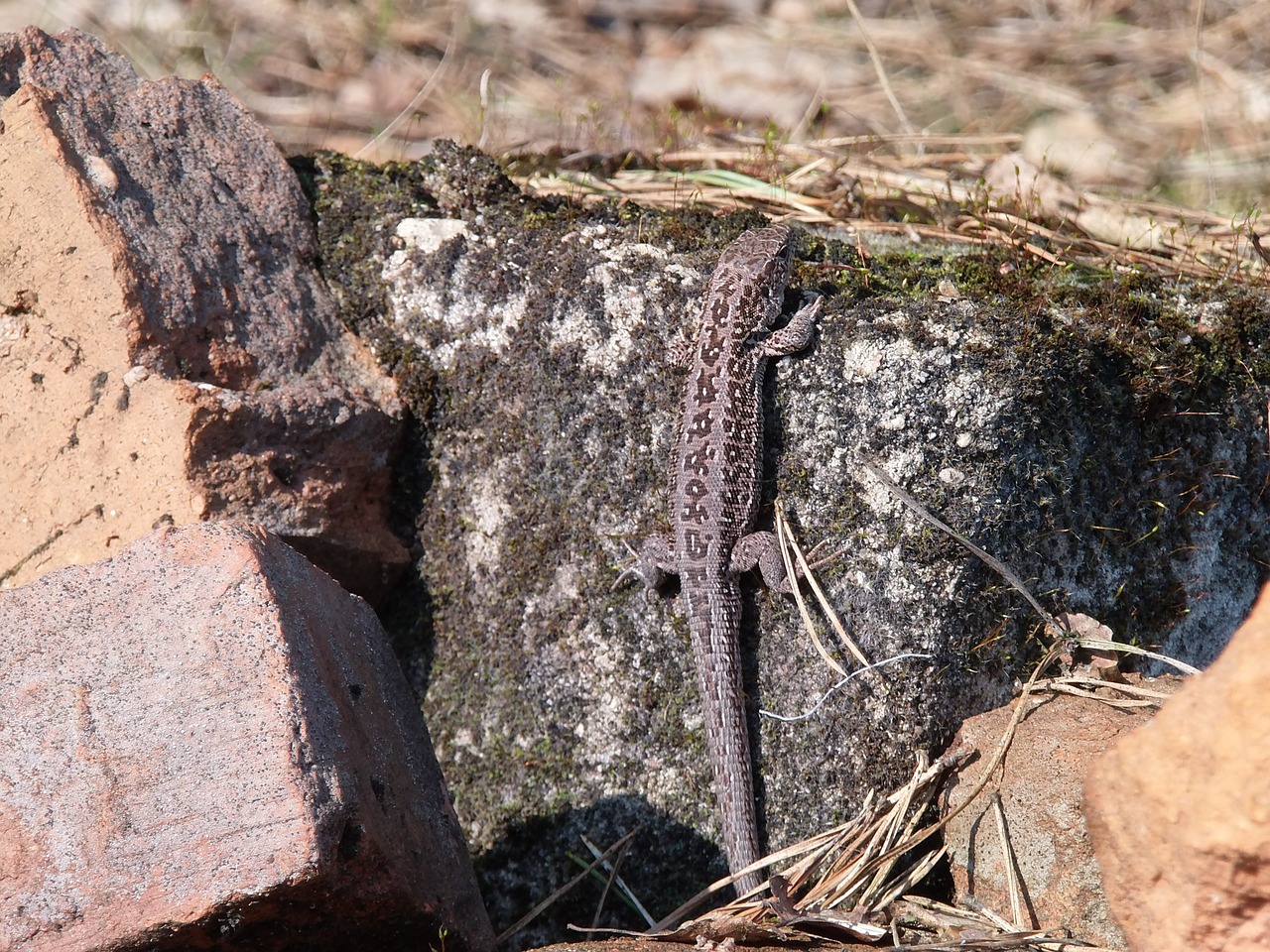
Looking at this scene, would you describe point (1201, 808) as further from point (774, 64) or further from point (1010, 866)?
point (774, 64)

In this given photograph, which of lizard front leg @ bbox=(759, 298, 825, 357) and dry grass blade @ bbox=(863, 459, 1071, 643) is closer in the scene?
dry grass blade @ bbox=(863, 459, 1071, 643)

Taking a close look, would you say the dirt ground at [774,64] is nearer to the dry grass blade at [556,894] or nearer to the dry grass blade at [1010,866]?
the dry grass blade at [556,894]

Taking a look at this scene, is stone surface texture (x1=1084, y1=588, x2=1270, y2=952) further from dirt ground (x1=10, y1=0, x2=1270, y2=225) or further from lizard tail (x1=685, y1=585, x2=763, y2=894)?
dirt ground (x1=10, y1=0, x2=1270, y2=225)

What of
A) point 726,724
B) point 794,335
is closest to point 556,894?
point 726,724

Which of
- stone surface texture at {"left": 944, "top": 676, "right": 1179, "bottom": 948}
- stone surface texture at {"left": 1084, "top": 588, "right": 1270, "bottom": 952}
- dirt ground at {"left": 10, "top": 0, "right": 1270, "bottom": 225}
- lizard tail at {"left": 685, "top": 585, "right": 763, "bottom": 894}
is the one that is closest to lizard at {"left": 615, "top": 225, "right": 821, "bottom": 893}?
lizard tail at {"left": 685, "top": 585, "right": 763, "bottom": 894}

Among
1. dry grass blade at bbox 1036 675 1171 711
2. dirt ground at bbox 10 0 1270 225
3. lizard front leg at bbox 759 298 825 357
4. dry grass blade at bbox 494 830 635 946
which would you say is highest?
dirt ground at bbox 10 0 1270 225

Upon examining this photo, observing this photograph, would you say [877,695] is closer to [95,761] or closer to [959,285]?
[959,285]

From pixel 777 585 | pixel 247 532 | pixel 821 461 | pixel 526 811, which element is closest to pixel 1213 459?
pixel 821 461

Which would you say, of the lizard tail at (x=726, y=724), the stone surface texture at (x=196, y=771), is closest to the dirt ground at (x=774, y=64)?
the lizard tail at (x=726, y=724)
